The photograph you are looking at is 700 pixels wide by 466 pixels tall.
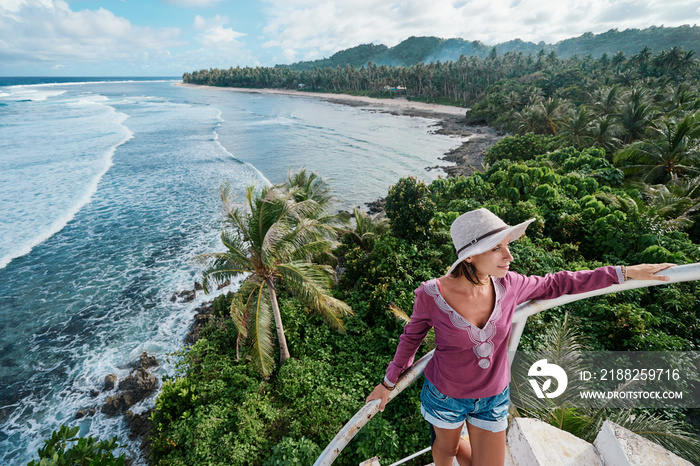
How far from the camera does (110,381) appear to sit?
10.9 m

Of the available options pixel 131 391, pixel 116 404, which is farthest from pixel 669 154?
pixel 116 404

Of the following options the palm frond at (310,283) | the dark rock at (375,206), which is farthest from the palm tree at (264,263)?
the dark rock at (375,206)

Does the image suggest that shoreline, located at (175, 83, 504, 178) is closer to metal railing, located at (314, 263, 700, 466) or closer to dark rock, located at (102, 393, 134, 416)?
metal railing, located at (314, 263, 700, 466)

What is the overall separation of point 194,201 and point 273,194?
67.8ft

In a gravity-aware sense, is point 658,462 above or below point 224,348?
above

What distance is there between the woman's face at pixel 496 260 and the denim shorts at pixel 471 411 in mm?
904

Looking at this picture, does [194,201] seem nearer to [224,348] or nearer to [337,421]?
[224,348]

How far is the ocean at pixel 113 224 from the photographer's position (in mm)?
11344

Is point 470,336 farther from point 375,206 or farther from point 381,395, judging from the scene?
point 375,206

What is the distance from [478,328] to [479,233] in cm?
62

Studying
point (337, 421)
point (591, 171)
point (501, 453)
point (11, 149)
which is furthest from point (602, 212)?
point (11, 149)

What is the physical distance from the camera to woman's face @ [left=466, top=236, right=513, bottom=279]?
6.40ft

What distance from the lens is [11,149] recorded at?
37594 millimetres

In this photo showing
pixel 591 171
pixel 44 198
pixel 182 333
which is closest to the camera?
pixel 182 333
